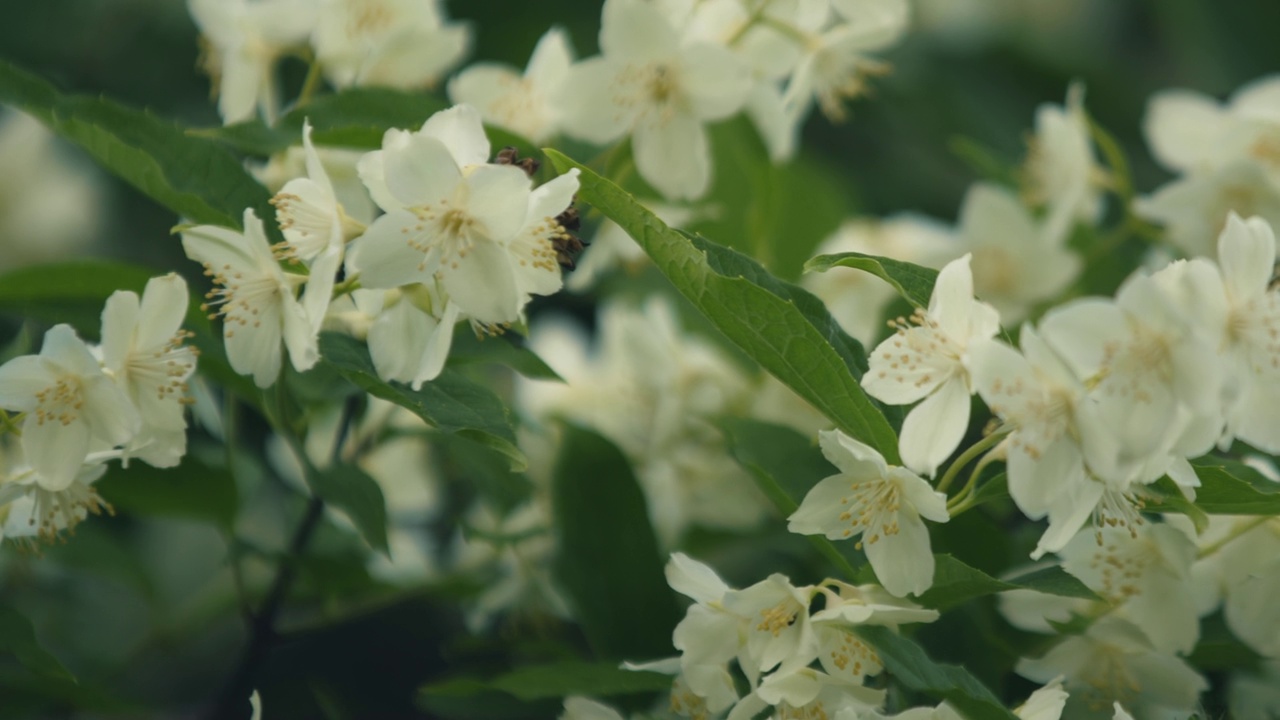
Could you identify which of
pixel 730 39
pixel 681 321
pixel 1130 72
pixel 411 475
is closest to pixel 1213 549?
pixel 730 39

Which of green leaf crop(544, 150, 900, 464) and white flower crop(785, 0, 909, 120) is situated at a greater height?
white flower crop(785, 0, 909, 120)

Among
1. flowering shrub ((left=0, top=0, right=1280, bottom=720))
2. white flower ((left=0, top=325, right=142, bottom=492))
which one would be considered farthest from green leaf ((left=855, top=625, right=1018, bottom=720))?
white flower ((left=0, top=325, right=142, bottom=492))

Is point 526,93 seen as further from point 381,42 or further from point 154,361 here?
point 154,361

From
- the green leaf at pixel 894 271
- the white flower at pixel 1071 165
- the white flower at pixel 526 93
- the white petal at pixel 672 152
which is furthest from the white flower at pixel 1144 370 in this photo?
the white flower at pixel 1071 165

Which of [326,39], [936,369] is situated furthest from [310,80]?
[936,369]

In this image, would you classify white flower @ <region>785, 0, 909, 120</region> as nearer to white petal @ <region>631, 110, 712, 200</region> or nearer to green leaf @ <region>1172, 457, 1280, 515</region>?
white petal @ <region>631, 110, 712, 200</region>

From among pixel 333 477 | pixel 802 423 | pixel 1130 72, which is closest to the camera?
pixel 333 477

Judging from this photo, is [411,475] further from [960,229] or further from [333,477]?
[960,229]
